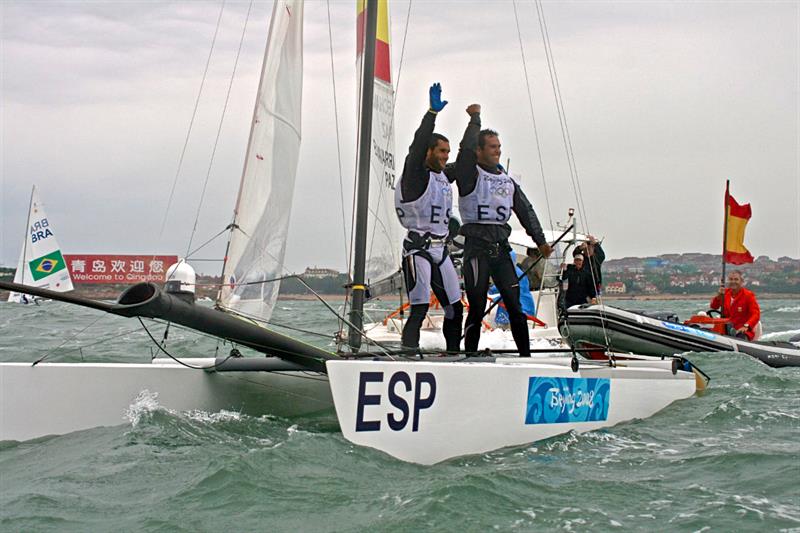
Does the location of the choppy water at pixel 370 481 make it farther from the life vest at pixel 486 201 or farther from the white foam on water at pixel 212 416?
the life vest at pixel 486 201

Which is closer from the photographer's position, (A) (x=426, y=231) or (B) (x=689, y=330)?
(A) (x=426, y=231)

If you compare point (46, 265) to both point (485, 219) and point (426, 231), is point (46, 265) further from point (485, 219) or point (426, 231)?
point (485, 219)

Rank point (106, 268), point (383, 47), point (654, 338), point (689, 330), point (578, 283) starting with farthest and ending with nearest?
point (106, 268)
point (578, 283)
point (689, 330)
point (654, 338)
point (383, 47)

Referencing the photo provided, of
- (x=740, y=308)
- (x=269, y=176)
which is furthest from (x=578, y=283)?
(x=269, y=176)

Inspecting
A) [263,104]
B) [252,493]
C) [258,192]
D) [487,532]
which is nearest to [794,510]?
[487,532]

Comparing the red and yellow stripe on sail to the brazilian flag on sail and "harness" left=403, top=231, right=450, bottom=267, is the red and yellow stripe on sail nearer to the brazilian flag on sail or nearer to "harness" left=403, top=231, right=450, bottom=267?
"harness" left=403, top=231, right=450, bottom=267

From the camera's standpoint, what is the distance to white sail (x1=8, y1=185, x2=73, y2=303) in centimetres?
2855

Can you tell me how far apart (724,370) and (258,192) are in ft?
14.9

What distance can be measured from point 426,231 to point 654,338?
5.00 m

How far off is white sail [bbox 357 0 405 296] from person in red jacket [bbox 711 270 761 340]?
4.21 metres

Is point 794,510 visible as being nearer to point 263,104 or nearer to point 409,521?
point 409,521

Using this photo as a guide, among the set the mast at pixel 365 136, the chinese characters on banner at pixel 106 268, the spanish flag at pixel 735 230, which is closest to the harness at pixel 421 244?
the mast at pixel 365 136

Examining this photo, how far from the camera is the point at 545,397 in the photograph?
457 centimetres

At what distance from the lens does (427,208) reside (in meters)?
5.16
